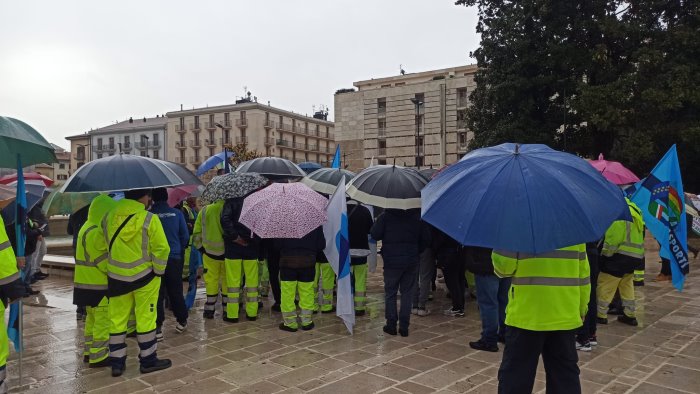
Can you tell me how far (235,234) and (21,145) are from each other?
2.75 meters

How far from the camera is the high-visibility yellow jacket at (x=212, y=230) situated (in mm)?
6902

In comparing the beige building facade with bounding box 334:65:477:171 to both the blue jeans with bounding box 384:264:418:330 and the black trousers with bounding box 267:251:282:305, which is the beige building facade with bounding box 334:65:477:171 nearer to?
the black trousers with bounding box 267:251:282:305

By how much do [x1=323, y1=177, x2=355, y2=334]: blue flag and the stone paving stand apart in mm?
354

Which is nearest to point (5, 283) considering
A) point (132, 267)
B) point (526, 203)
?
point (132, 267)

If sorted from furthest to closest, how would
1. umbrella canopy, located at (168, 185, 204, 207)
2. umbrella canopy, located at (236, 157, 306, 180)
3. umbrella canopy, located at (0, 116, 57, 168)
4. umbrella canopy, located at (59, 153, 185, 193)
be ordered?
umbrella canopy, located at (236, 157, 306, 180) < umbrella canopy, located at (168, 185, 204, 207) < umbrella canopy, located at (59, 153, 185, 193) < umbrella canopy, located at (0, 116, 57, 168)

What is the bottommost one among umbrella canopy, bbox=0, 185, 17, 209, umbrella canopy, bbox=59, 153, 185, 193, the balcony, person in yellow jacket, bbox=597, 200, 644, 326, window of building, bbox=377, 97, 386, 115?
person in yellow jacket, bbox=597, 200, 644, 326

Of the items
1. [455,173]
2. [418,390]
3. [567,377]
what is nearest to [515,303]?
[567,377]

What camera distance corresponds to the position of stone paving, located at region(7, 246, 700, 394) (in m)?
4.67

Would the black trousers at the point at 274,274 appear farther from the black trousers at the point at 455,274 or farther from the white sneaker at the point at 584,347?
the white sneaker at the point at 584,347

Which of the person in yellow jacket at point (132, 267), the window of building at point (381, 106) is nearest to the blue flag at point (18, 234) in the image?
the person in yellow jacket at point (132, 267)

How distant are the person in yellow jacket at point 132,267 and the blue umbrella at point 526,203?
292cm

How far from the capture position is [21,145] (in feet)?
14.8

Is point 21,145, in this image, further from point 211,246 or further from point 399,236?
point 399,236

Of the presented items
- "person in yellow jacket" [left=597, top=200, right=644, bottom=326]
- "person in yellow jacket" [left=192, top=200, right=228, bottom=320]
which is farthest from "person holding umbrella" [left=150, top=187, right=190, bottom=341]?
"person in yellow jacket" [left=597, top=200, right=644, bottom=326]
